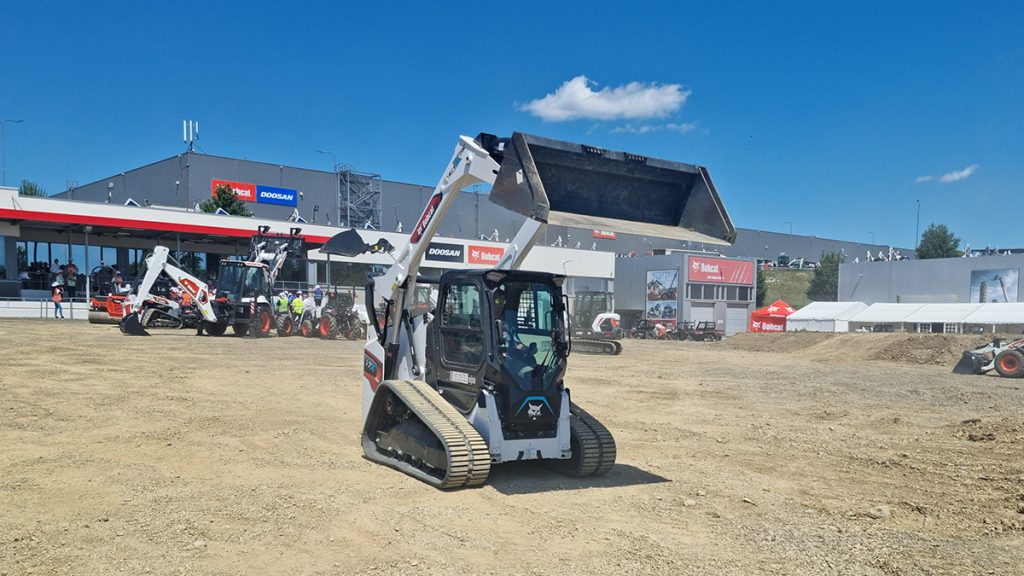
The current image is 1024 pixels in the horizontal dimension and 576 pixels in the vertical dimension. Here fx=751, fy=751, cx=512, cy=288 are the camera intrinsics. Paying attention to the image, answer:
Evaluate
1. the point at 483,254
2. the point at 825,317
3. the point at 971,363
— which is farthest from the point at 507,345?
the point at 483,254

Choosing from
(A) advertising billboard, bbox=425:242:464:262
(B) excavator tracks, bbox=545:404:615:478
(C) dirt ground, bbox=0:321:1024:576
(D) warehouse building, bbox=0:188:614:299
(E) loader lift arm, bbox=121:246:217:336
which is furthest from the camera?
(A) advertising billboard, bbox=425:242:464:262

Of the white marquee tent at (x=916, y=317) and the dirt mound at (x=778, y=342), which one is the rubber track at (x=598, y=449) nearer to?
the dirt mound at (x=778, y=342)

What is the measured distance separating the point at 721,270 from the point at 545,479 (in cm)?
4936

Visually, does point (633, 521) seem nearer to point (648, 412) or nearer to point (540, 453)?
point (540, 453)

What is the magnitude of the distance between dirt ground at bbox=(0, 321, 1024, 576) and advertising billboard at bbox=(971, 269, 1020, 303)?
39.7 meters

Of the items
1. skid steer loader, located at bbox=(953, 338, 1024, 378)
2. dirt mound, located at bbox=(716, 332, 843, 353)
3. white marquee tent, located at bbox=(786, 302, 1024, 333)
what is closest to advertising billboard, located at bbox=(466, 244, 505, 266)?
dirt mound, located at bbox=(716, 332, 843, 353)

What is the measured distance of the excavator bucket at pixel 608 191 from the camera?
261 inches

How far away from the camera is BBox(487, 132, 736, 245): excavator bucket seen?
21.7 feet

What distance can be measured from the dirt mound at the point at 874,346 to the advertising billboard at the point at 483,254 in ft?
61.7

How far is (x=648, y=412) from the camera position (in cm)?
1298

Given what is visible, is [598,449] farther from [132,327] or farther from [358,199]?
[358,199]

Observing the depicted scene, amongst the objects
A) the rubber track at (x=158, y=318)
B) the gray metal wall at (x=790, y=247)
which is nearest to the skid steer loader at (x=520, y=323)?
the rubber track at (x=158, y=318)

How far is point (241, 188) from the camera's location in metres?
50.7

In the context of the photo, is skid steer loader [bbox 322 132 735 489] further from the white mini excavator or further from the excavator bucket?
the white mini excavator
